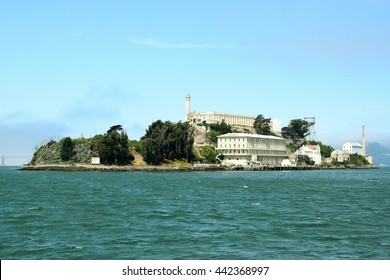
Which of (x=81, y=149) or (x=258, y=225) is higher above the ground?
(x=81, y=149)

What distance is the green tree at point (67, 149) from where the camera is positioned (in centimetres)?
17550

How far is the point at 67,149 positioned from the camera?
576 ft

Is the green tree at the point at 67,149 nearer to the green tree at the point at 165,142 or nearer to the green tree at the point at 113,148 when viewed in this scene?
the green tree at the point at 113,148

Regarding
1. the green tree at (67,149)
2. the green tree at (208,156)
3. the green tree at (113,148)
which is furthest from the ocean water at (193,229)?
the green tree at (208,156)

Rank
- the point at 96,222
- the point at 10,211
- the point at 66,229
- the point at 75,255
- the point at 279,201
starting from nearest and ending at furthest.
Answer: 1. the point at 75,255
2. the point at 66,229
3. the point at 96,222
4. the point at 10,211
5. the point at 279,201

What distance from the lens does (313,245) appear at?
32188 mm

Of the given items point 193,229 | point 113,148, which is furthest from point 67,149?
point 193,229

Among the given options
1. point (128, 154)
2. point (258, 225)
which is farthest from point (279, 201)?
point (128, 154)

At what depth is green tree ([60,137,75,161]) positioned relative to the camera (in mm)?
175500

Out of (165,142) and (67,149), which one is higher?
(165,142)

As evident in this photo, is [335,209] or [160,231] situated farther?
[335,209]

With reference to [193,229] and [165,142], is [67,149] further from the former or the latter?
[193,229]
